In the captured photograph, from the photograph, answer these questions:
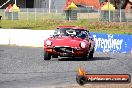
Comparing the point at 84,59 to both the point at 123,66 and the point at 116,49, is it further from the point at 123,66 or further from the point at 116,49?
the point at 116,49

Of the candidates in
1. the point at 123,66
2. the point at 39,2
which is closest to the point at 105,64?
the point at 123,66

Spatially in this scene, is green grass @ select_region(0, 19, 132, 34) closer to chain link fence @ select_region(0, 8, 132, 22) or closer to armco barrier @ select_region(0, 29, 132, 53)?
chain link fence @ select_region(0, 8, 132, 22)

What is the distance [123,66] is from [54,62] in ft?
10.5

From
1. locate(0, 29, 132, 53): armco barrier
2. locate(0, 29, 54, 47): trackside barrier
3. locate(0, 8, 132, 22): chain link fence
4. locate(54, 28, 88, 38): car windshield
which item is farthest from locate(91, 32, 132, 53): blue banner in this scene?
locate(0, 8, 132, 22): chain link fence

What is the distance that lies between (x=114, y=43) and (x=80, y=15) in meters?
31.4

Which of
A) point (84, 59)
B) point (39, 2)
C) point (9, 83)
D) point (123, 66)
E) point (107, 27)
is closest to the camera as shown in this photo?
point (9, 83)

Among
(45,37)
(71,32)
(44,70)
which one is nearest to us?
(44,70)

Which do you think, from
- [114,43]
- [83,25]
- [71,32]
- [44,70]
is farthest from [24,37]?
[83,25]

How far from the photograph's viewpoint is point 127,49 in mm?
29500

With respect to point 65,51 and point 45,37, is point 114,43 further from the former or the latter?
point 65,51

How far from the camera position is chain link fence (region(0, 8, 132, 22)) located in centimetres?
5597

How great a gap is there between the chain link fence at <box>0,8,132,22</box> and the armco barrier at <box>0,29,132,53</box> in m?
20.8

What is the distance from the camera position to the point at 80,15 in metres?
61.4

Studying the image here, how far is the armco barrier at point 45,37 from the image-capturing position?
97.7ft
